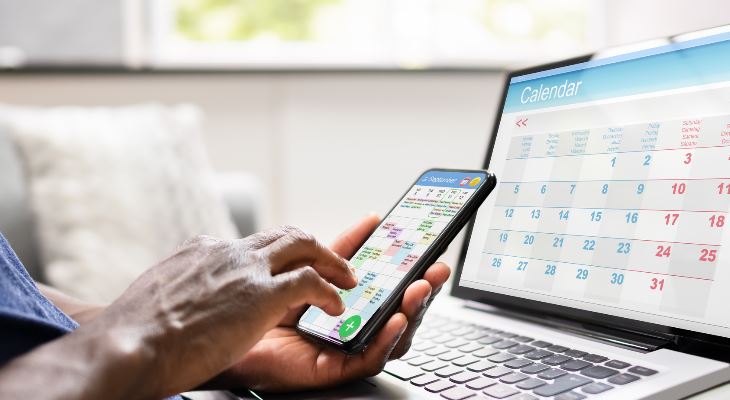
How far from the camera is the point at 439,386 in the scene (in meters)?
0.54

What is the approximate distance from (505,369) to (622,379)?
89 mm

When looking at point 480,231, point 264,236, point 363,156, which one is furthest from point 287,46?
point 264,236

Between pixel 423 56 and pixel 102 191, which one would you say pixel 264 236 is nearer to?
pixel 102 191

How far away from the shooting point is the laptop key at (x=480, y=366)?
0.56 meters

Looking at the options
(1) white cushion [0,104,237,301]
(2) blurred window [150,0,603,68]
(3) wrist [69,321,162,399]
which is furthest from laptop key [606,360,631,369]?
(2) blurred window [150,0,603,68]

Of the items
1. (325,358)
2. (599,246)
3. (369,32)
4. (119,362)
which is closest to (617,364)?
(599,246)

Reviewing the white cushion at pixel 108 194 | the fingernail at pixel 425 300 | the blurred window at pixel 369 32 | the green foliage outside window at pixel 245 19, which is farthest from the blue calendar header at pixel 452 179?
the green foliage outside window at pixel 245 19

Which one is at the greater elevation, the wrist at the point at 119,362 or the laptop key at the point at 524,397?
the laptop key at the point at 524,397

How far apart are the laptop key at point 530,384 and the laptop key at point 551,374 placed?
10 mm

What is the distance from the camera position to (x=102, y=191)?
161 centimetres

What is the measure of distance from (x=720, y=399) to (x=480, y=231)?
31 cm

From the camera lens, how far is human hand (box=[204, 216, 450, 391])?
1.83 feet

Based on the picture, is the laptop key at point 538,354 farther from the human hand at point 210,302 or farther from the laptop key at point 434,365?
the human hand at point 210,302

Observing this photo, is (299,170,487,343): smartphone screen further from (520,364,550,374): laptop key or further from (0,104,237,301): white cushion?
(0,104,237,301): white cushion
